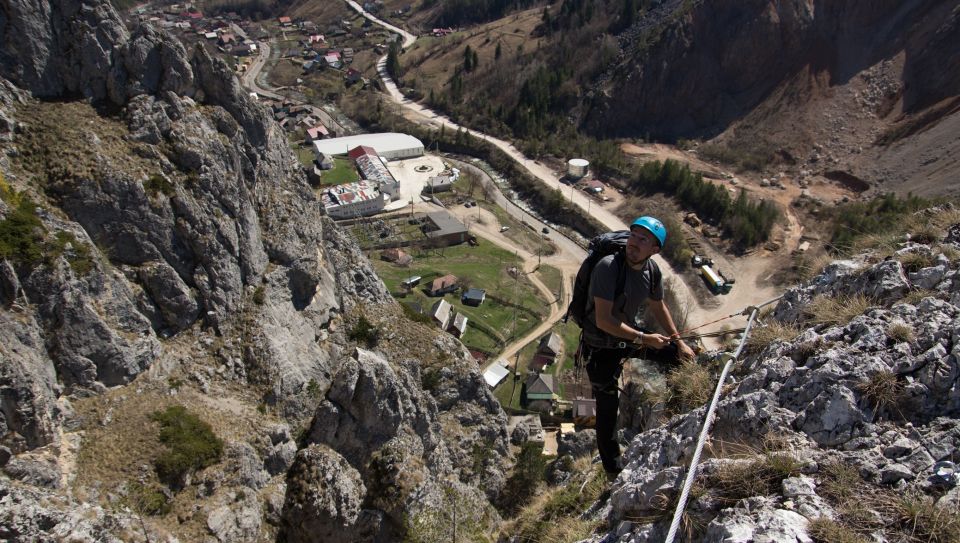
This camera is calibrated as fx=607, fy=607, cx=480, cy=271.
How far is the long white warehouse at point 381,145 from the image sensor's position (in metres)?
90.2

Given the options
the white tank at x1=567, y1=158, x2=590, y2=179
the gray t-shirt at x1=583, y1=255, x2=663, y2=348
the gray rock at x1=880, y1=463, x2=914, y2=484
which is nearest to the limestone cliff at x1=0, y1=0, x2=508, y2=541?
the gray t-shirt at x1=583, y1=255, x2=663, y2=348

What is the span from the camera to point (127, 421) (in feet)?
53.9

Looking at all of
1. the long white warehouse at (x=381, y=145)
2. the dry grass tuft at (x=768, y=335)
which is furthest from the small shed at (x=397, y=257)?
the dry grass tuft at (x=768, y=335)

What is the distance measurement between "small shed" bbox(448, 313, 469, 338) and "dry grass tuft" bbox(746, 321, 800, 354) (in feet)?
139

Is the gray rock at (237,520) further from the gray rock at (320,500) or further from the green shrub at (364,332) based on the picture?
the green shrub at (364,332)

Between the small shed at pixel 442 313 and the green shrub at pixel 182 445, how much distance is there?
33.5 m

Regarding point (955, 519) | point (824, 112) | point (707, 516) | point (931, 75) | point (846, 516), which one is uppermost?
point (955, 519)

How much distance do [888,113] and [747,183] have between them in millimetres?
20771

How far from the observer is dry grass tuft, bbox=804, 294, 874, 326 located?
8.70 meters

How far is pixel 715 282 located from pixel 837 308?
5643 centimetres

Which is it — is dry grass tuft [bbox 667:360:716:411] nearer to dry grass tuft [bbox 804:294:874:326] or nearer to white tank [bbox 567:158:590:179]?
dry grass tuft [bbox 804:294:874:326]

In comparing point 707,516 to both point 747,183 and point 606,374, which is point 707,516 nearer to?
point 606,374

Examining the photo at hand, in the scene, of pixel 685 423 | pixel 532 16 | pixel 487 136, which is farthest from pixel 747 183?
pixel 685 423

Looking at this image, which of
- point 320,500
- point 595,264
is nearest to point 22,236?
point 320,500
